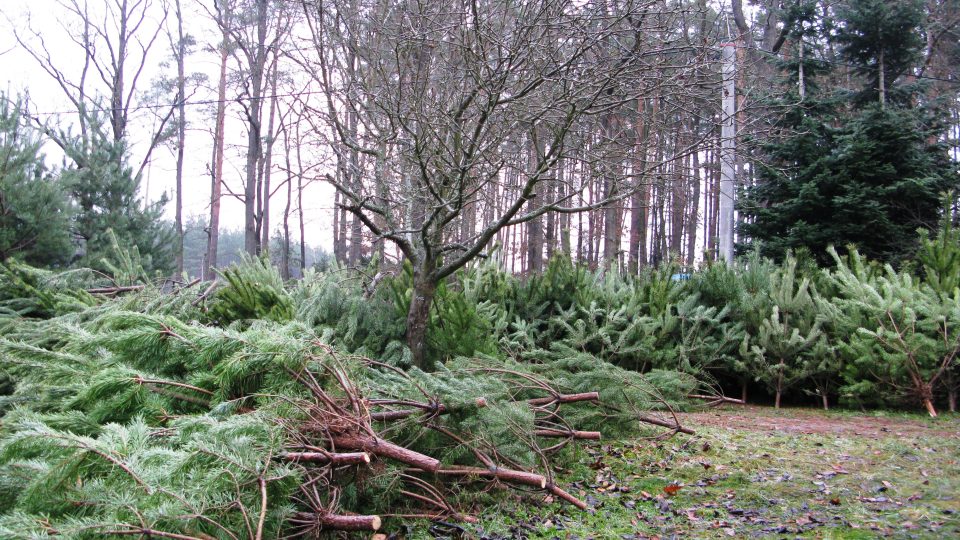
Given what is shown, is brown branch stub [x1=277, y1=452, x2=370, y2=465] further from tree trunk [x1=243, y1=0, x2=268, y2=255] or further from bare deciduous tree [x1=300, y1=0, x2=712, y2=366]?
tree trunk [x1=243, y1=0, x2=268, y2=255]

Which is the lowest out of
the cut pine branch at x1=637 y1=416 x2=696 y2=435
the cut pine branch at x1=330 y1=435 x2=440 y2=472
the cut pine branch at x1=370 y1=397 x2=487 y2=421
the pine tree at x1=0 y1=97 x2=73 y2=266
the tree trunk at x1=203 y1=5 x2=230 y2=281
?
the cut pine branch at x1=637 y1=416 x2=696 y2=435

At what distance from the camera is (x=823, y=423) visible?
16.6 ft

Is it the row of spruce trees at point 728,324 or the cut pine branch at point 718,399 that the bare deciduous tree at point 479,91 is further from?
the cut pine branch at point 718,399

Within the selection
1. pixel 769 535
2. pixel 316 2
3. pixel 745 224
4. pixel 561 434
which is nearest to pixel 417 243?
pixel 316 2

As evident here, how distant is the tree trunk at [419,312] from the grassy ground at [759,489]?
182cm

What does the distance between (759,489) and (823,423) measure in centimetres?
217

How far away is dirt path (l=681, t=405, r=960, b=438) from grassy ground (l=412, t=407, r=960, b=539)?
39mm

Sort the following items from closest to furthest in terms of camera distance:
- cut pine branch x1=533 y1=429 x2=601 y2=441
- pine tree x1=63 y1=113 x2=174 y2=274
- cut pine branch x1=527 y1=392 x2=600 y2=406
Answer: cut pine branch x1=533 y1=429 x2=601 y2=441 < cut pine branch x1=527 y1=392 x2=600 y2=406 < pine tree x1=63 y1=113 x2=174 y2=274

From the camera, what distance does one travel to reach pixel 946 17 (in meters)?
18.4

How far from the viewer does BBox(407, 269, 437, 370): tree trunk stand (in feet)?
17.8

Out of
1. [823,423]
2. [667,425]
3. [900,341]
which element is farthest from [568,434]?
[900,341]

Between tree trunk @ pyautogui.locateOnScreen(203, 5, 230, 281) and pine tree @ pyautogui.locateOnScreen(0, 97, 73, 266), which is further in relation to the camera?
tree trunk @ pyautogui.locateOnScreen(203, 5, 230, 281)

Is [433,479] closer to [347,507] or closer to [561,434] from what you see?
[347,507]

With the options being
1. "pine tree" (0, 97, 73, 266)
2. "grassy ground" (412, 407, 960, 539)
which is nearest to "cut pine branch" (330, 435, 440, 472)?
"grassy ground" (412, 407, 960, 539)
